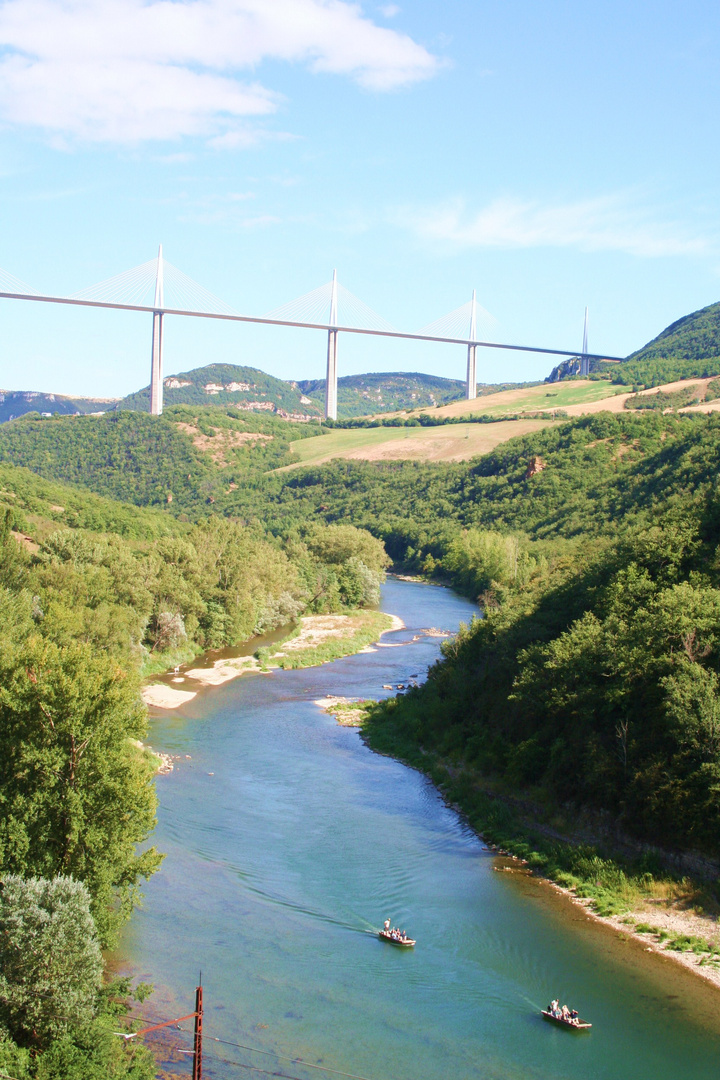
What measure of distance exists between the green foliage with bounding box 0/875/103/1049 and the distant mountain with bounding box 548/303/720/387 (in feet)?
276

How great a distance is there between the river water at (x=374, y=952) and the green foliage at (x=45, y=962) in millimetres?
1560

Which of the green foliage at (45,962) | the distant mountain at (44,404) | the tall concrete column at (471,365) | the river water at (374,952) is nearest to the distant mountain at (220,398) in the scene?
the distant mountain at (44,404)

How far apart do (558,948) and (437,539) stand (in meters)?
47.2

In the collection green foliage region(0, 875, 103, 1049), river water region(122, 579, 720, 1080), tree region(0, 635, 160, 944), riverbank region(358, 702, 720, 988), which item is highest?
tree region(0, 635, 160, 944)

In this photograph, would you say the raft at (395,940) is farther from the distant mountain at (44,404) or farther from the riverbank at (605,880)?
the distant mountain at (44,404)

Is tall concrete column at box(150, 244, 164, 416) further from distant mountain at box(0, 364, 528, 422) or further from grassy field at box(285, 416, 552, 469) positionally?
distant mountain at box(0, 364, 528, 422)

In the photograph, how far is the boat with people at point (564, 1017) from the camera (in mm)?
10781

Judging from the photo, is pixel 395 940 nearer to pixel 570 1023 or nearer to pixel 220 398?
pixel 570 1023

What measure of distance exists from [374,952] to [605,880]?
3972 mm

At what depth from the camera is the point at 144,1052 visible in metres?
9.63

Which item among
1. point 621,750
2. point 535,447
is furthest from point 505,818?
point 535,447

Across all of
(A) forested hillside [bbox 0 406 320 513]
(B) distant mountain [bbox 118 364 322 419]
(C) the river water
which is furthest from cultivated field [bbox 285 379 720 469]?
(C) the river water

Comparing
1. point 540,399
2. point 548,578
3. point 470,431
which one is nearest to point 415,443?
point 470,431

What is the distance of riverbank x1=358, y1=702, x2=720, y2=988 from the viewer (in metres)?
12.7
